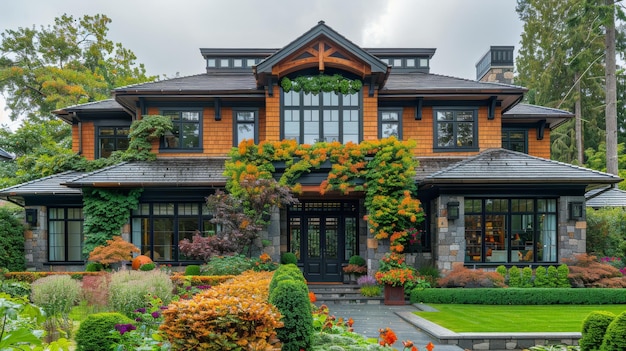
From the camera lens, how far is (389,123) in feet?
61.7

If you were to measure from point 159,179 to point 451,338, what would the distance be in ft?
36.7

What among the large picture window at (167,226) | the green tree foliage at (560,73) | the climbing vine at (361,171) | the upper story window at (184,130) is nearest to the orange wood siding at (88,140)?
the upper story window at (184,130)

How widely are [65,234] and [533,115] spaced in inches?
720

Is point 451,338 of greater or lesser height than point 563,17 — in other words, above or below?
below

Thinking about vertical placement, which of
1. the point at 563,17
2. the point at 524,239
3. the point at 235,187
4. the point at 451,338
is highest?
the point at 563,17

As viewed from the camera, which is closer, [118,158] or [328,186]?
[328,186]

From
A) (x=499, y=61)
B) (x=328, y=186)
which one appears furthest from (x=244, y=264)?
(x=499, y=61)

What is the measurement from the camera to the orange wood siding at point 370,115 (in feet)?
58.1

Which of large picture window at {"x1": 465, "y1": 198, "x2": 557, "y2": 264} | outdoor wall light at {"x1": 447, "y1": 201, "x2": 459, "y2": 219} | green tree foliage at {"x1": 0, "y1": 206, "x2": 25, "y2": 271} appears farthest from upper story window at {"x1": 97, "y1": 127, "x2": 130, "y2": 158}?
large picture window at {"x1": 465, "y1": 198, "x2": 557, "y2": 264}

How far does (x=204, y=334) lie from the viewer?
5.25 metres

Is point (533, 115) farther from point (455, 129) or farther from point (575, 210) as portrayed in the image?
point (575, 210)

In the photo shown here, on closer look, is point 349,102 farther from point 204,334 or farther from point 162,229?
point 204,334

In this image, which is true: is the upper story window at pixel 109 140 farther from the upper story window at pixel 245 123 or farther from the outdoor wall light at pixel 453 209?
the outdoor wall light at pixel 453 209

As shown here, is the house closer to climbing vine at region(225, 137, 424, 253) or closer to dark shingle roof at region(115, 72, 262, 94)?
dark shingle roof at region(115, 72, 262, 94)
